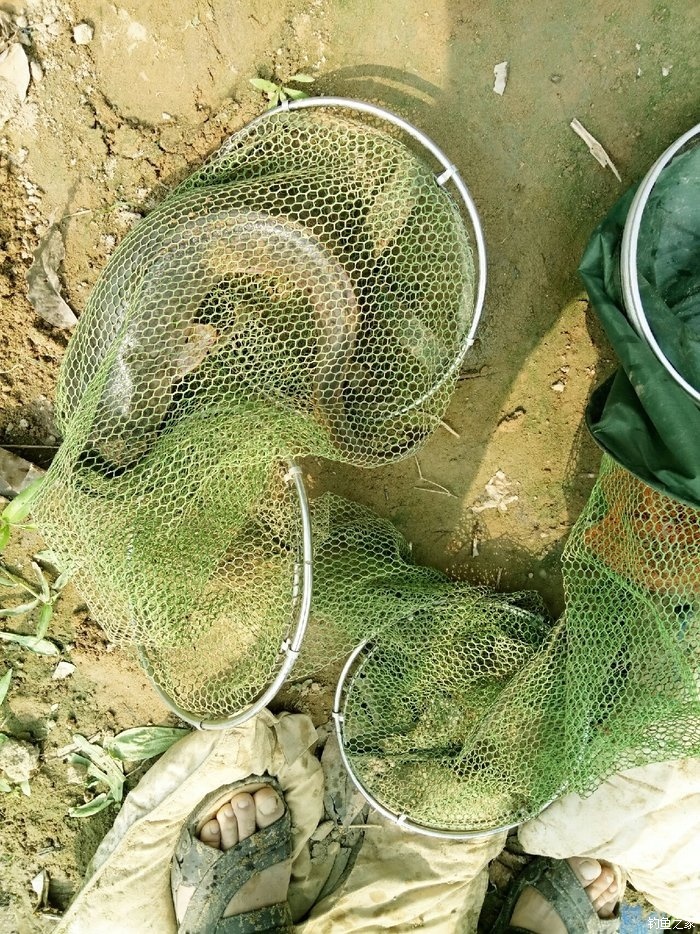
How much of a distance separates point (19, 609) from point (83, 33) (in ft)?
7.17

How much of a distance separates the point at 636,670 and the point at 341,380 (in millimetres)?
1365

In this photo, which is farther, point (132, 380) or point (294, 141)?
Result: point (294, 141)

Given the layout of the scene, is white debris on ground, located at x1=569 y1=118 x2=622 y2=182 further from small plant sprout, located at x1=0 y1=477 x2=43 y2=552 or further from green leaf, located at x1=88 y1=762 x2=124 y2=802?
green leaf, located at x1=88 y1=762 x2=124 y2=802

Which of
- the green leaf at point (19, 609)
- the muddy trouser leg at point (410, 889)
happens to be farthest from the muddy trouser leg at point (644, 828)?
the green leaf at point (19, 609)

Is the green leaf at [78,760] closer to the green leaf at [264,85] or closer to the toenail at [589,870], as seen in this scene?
the toenail at [589,870]

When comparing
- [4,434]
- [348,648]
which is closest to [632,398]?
[348,648]

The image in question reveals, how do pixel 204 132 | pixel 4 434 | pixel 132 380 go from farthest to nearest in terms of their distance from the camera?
pixel 4 434 < pixel 204 132 < pixel 132 380

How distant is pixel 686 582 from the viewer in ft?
7.52

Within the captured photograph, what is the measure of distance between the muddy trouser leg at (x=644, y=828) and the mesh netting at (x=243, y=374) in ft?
4.18

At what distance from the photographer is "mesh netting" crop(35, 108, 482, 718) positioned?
2.23 meters

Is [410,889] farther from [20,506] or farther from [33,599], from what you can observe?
[20,506]

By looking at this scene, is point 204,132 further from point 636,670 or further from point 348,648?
point 636,670

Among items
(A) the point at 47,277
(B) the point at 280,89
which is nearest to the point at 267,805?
(A) the point at 47,277

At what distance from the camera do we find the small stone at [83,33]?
2629mm
